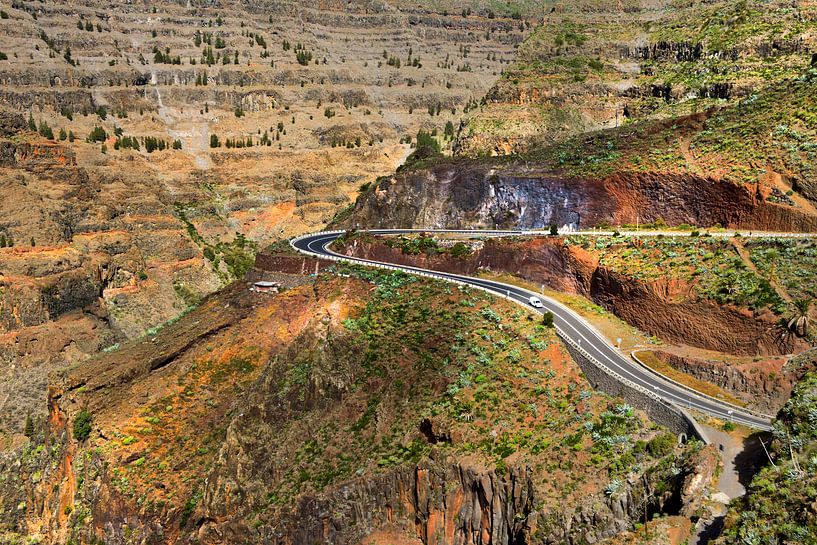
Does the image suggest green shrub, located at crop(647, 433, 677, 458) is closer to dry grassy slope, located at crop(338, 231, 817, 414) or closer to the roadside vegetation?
the roadside vegetation

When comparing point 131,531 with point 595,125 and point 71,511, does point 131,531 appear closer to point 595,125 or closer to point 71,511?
point 71,511

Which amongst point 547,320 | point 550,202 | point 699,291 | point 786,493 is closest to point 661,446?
point 786,493

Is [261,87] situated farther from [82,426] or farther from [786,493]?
[786,493]

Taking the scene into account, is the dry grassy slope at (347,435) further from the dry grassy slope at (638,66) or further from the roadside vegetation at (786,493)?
the dry grassy slope at (638,66)

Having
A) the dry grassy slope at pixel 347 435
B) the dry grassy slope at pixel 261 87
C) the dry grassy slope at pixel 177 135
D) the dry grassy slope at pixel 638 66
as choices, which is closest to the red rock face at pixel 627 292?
the dry grassy slope at pixel 347 435

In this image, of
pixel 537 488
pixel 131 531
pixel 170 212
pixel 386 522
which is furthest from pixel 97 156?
pixel 537 488

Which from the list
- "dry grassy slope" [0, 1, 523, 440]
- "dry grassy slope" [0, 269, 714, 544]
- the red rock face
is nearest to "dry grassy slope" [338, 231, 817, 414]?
the red rock face
